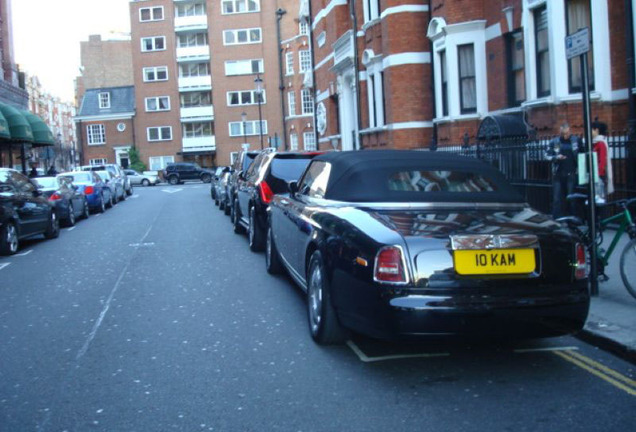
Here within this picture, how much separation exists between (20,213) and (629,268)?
1131 centimetres

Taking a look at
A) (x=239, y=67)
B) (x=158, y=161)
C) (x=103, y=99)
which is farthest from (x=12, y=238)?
(x=103, y=99)

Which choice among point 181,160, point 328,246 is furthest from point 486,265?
point 181,160

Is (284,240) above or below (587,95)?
below

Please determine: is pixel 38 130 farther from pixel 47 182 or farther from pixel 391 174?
pixel 391 174

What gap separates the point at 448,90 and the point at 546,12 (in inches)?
210

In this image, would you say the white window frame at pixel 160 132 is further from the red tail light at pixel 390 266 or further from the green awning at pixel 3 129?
the red tail light at pixel 390 266

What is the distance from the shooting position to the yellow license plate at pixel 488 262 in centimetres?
483

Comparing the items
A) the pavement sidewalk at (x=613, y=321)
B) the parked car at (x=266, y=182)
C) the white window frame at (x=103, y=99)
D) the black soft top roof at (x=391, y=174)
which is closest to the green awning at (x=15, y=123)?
the parked car at (x=266, y=182)

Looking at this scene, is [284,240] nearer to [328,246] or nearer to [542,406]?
[328,246]

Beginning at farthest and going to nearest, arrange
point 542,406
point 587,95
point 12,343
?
point 587,95 → point 12,343 → point 542,406

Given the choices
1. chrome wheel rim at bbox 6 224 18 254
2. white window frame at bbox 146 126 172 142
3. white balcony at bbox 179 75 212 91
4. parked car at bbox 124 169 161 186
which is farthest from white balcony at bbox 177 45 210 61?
chrome wheel rim at bbox 6 224 18 254

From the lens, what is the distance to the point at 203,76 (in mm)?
68438

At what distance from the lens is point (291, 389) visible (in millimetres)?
4965

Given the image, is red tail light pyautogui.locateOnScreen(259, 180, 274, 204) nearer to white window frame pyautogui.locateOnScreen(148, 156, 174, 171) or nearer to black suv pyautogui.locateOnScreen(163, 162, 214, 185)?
black suv pyautogui.locateOnScreen(163, 162, 214, 185)
